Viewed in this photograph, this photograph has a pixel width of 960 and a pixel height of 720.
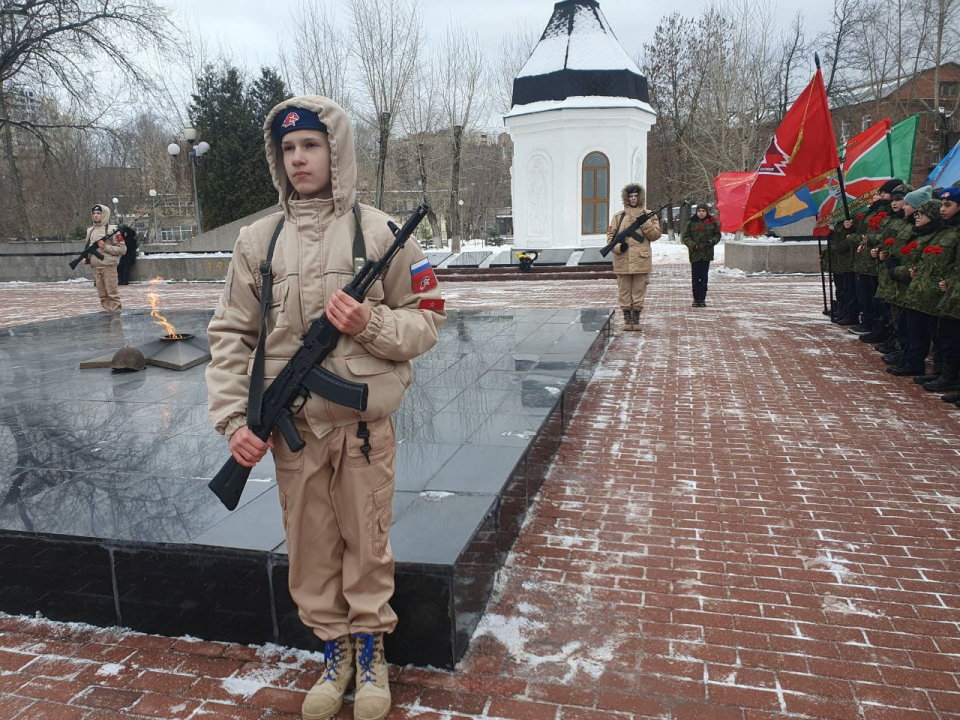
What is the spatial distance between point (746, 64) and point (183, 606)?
3677cm

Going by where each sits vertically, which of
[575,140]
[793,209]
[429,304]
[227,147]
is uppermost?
[227,147]

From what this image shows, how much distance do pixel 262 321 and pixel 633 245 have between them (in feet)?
27.0

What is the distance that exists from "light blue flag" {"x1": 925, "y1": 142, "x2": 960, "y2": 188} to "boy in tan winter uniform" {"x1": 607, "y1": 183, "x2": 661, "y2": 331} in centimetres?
340

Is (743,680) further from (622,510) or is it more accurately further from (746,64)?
(746,64)

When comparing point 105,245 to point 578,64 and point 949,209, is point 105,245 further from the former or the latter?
point 578,64

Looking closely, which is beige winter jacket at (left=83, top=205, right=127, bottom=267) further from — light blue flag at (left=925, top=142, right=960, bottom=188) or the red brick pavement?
light blue flag at (left=925, top=142, right=960, bottom=188)

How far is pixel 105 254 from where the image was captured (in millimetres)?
Result: 12781

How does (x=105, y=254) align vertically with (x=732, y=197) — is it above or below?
below

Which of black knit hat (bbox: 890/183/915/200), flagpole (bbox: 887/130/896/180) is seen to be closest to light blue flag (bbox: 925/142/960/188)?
black knit hat (bbox: 890/183/915/200)

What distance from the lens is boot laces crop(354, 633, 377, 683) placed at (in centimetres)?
247

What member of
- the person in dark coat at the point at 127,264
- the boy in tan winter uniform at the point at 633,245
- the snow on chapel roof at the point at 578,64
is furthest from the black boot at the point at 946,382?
the person in dark coat at the point at 127,264

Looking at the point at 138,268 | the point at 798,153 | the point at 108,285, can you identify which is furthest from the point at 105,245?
the point at 138,268

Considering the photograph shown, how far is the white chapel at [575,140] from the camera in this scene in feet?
79.5

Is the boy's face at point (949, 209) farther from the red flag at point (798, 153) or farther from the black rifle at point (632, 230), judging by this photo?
the black rifle at point (632, 230)
